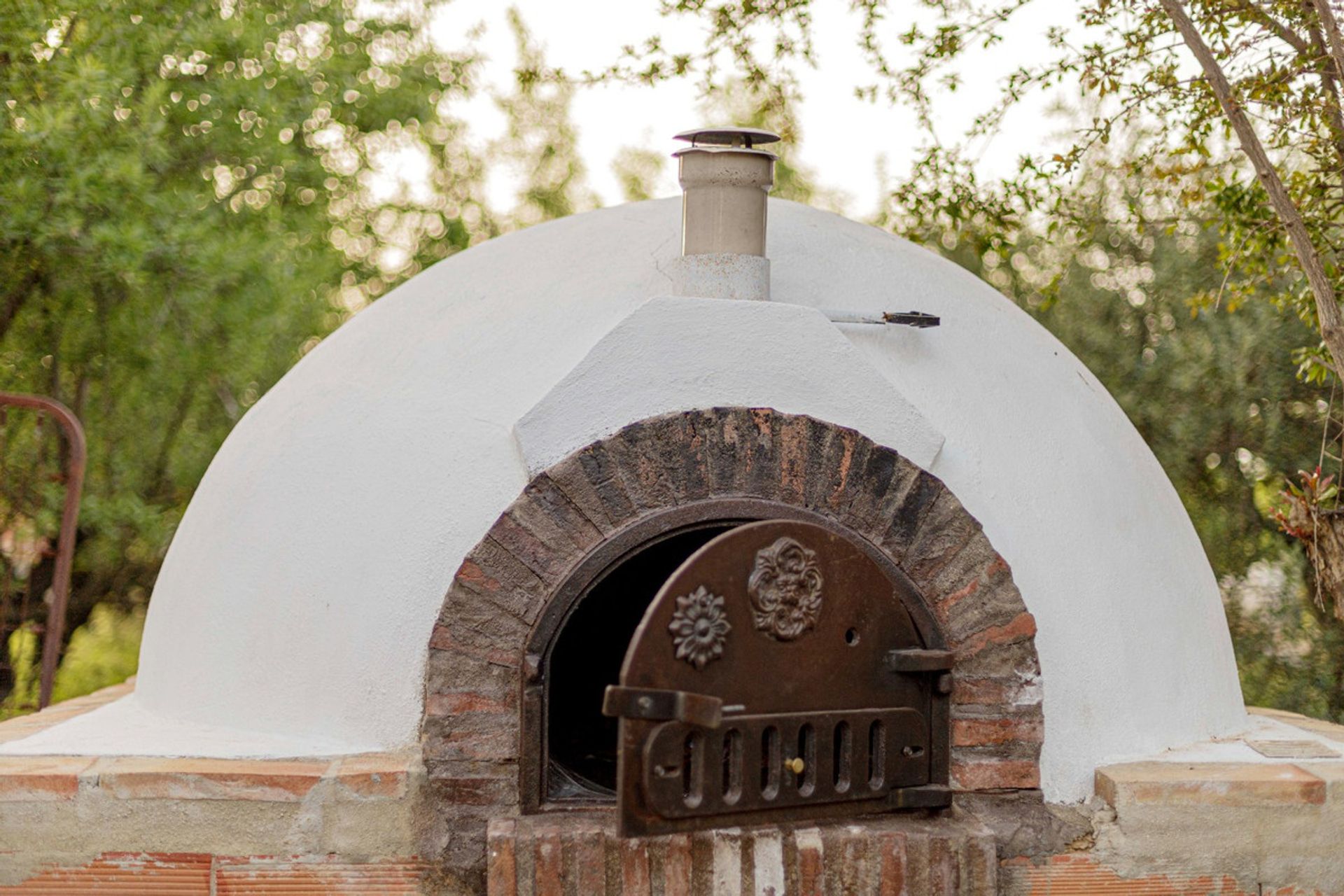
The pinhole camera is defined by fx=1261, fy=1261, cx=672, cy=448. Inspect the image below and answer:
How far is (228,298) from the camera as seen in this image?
23.2ft

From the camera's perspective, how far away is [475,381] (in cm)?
331

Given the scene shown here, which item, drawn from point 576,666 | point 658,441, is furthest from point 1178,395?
point 658,441

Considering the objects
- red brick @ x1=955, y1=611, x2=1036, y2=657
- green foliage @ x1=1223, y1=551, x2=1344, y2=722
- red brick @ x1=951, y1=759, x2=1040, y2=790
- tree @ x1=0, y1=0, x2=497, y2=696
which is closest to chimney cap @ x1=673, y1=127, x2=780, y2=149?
red brick @ x1=955, y1=611, x2=1036, y2=657

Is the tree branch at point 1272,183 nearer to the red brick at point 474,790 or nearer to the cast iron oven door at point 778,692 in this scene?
the cast iron oven door at point 778,692

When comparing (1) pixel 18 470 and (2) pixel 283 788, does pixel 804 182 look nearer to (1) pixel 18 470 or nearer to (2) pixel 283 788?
(1) pixel 18 470

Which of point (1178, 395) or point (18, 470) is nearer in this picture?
point (18, 470)

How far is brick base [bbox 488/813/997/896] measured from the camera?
2.79 m

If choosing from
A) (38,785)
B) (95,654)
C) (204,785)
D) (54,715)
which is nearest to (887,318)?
(204,785)

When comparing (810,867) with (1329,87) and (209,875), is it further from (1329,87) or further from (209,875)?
(1329,87)

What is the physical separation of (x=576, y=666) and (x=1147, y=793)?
70.3 inches

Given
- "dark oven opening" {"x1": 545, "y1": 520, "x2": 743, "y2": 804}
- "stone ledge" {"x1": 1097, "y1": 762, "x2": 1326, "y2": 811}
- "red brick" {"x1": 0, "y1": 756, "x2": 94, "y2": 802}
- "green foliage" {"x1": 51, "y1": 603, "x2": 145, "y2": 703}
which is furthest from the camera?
"green foliage" {"x1": 51, "y1": 603, "x2": 145, "y2": 703}

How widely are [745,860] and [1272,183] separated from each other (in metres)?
2.37

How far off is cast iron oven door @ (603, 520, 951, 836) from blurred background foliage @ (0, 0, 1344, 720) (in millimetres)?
2564

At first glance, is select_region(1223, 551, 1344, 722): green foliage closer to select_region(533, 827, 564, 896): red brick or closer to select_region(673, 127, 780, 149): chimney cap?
select_region(673, 127, 780, 149): chimney cap
